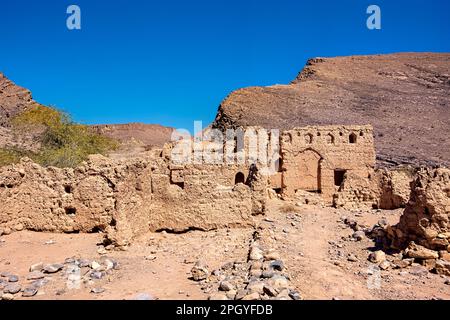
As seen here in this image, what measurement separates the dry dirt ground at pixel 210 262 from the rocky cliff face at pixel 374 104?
2374cm

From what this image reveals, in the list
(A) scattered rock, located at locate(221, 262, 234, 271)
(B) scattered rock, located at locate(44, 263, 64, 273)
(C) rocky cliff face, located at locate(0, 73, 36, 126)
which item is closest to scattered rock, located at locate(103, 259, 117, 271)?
(B) scattered rock, located at locate(44, 263, 64, 273)

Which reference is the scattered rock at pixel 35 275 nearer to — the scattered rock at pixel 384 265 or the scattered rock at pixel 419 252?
the scattered rock at pixel 384 265

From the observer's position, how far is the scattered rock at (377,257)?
7242mm

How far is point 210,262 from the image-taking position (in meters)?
7.00

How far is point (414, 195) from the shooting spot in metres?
7.74

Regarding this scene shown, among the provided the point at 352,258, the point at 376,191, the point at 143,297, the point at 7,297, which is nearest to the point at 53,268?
the point at 7,297

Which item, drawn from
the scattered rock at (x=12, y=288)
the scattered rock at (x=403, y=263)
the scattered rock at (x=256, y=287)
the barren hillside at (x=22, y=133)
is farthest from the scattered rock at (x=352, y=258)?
the barren hillside at (x=22, y=133)

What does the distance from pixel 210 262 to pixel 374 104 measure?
137ft

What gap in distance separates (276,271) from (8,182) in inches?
252

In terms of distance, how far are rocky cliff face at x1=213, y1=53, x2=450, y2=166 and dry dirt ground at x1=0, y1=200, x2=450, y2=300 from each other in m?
23.7

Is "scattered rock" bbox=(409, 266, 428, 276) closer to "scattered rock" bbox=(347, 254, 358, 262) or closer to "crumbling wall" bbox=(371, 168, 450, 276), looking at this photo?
"crumbling wall" bbox=(371, 168, 450, 276)

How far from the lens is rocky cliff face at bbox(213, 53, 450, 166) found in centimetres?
3572

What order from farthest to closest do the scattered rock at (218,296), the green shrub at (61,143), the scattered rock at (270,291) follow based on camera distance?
1. the green shrub at (61,143)
2. the scattered rock at (218,296)
3. the scattered rock at (270,291)
